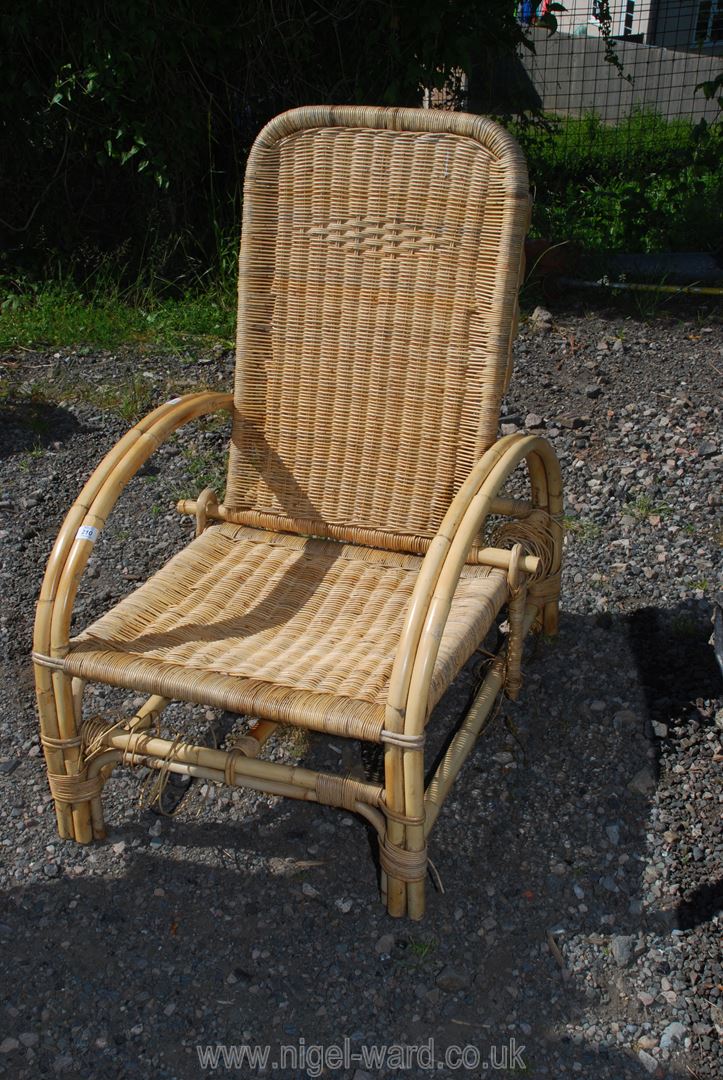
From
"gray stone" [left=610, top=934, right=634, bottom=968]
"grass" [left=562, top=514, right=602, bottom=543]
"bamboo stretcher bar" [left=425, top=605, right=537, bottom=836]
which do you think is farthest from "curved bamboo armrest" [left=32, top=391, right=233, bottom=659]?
"grass" [left=562, top=514, right=602, bottom=543]

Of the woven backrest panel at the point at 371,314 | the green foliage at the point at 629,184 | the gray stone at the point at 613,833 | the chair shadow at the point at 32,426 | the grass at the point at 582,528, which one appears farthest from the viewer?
the green foliage at the point at 629,184

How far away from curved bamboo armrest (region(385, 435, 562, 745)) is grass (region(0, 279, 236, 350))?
246 cm

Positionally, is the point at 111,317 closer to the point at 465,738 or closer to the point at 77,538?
the point at 77,538

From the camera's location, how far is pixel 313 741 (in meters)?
2.36

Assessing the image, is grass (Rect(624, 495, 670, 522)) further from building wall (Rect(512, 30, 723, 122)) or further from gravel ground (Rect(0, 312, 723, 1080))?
building wall (Rect(512, 30, 723, 122))

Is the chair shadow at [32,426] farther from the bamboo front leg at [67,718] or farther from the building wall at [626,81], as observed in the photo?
the building wall at [626,81]

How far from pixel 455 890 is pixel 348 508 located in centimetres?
88

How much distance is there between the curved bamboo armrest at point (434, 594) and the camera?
169 cm

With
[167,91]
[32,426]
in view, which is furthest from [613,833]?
[167,91]

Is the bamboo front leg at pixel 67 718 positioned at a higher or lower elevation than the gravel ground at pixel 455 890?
higher

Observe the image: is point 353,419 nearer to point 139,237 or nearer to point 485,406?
point 485,406

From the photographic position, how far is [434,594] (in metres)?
1.75

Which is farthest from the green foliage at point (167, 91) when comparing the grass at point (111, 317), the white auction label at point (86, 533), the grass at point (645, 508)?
the white auction label at point (86, 533)

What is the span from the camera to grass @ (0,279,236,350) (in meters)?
4.25
